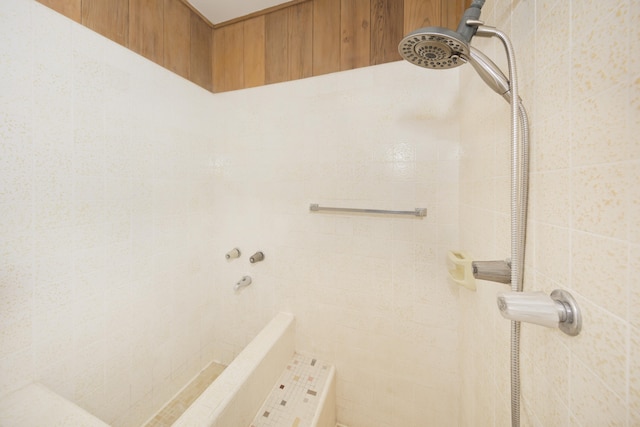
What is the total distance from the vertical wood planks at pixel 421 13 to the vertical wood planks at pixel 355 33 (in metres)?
0.19

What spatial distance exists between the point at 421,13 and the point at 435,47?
2.46ft

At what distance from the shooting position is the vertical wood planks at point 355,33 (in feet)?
3.73

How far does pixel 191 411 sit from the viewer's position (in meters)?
0.76

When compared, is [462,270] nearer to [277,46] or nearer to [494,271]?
[494,271]

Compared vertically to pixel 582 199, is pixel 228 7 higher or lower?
higher

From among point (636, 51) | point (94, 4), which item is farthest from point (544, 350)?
point (94, 4)

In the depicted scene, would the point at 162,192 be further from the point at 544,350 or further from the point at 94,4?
the point at 544,350

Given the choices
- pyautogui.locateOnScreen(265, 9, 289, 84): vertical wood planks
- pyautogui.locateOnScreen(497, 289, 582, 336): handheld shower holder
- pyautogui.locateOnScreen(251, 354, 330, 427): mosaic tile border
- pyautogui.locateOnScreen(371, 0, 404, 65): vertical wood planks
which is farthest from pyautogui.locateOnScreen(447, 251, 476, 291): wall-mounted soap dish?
pyautogui.locateOnScreen(265, 9, 289, 84): vertical wood planks

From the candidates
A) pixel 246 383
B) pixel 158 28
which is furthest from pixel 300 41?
pixel 246 383

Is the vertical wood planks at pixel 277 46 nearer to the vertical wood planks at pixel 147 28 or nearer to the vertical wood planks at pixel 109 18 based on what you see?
the vertical wood planks at pixel 147 28

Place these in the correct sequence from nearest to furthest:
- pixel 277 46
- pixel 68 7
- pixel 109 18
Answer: pixel 68 7 → pixel 109 18 → pixel 277 46

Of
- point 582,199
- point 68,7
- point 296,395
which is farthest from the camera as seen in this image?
point 296,395

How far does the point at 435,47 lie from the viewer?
55 centimetres

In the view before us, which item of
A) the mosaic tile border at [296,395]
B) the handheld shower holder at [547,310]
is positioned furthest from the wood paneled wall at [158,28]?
the mosaic tile border at [296,395]
